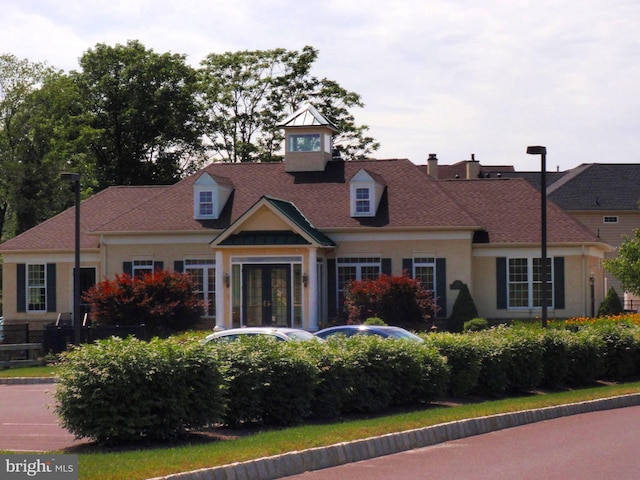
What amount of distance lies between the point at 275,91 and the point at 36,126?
14348 mm

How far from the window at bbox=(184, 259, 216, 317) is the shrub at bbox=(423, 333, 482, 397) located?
2275cm

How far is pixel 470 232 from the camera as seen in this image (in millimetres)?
42875

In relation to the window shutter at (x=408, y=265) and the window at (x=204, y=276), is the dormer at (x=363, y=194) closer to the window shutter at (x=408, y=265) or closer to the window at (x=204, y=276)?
the window shutter at (x=408, y=265)

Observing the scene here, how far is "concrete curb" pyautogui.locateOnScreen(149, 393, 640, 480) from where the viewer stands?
13102 mm

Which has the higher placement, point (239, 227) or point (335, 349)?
point (239, 227)

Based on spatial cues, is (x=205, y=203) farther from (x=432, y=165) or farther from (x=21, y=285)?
(x=432, y=165)

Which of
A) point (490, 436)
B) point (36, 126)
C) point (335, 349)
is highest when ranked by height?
point (36, 126)

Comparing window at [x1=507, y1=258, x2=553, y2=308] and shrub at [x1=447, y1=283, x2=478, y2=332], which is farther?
window at [x1=507, y1=258, x2=553, y2=308]

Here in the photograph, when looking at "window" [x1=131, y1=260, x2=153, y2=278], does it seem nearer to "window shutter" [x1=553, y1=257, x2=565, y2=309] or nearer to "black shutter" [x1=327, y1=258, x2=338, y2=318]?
"black shutter" [x1=327, y1=258, x2=338, y2=318]

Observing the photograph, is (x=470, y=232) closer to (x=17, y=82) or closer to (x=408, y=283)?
(x=408, y=283)

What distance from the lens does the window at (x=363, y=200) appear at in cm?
4412

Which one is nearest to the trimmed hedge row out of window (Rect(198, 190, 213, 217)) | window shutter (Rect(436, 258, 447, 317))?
window shutter (Rect(436, 258, 447, 317))

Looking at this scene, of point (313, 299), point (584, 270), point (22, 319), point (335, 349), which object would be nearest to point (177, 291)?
point (313, 299)

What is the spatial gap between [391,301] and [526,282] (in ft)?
19.1
